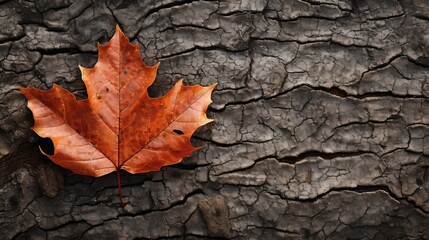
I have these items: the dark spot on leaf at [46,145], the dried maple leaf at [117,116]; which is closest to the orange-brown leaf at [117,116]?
the dried maple leaf at [117,116]

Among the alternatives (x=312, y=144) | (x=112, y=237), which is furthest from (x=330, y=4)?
(x=112, y=237)

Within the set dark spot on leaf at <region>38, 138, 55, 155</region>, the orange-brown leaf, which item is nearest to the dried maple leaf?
the orange-brown leaf

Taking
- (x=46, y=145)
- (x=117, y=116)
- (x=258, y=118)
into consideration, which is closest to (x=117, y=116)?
(x=117, y=116)

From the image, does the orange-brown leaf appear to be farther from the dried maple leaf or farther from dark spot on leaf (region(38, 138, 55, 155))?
dark spot on leaf (region(38, 138, 55, 155))

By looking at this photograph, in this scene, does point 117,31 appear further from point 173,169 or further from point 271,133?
point 271,133

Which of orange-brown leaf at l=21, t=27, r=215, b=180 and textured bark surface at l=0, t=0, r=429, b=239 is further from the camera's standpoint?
textured bark surface at l=0, t=0, r=429, b=239

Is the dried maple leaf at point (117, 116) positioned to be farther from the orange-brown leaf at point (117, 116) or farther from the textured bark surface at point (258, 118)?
the textured bark surface at point (258, 118)
